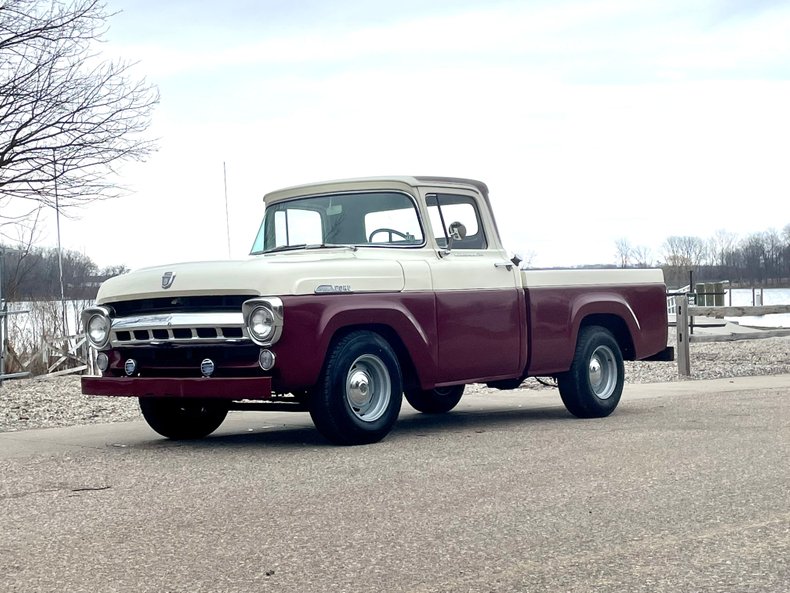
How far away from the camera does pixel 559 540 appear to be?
4895mm

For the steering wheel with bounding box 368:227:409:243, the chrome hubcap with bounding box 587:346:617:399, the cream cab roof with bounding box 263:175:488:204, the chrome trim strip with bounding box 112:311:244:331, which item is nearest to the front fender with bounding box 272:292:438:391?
the chrome trim strip with bounding box 112:311:244:331

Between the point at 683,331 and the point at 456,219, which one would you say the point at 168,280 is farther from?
the point at 683,331

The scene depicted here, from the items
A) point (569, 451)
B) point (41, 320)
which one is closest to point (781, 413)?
point (569, 451)

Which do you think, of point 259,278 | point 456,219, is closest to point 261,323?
point 259,278

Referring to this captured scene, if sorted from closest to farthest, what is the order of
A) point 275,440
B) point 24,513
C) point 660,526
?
1. point 660,526
2. point 24,513
3. point 275,440

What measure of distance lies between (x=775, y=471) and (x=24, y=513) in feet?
14.2

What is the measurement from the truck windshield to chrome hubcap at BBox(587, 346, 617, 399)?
237cm

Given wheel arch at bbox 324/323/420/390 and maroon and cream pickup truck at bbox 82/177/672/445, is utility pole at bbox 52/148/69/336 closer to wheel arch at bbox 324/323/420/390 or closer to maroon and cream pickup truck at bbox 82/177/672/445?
maroon and cream pickup truck at bbox 82/177/672/445

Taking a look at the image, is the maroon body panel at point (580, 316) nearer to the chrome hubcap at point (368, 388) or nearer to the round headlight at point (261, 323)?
the chrome hubcap at point (368, 388)

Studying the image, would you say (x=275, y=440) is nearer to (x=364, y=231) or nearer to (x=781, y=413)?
(x=364, y=231)

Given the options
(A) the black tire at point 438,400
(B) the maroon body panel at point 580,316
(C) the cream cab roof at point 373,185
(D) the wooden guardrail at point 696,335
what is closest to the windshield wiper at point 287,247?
(C) the cream cab roof at point 373,185

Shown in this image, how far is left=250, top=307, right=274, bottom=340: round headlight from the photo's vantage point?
7480 millimetres

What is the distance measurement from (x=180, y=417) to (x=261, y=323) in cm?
199

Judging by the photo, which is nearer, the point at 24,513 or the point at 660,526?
the point at 660,526
